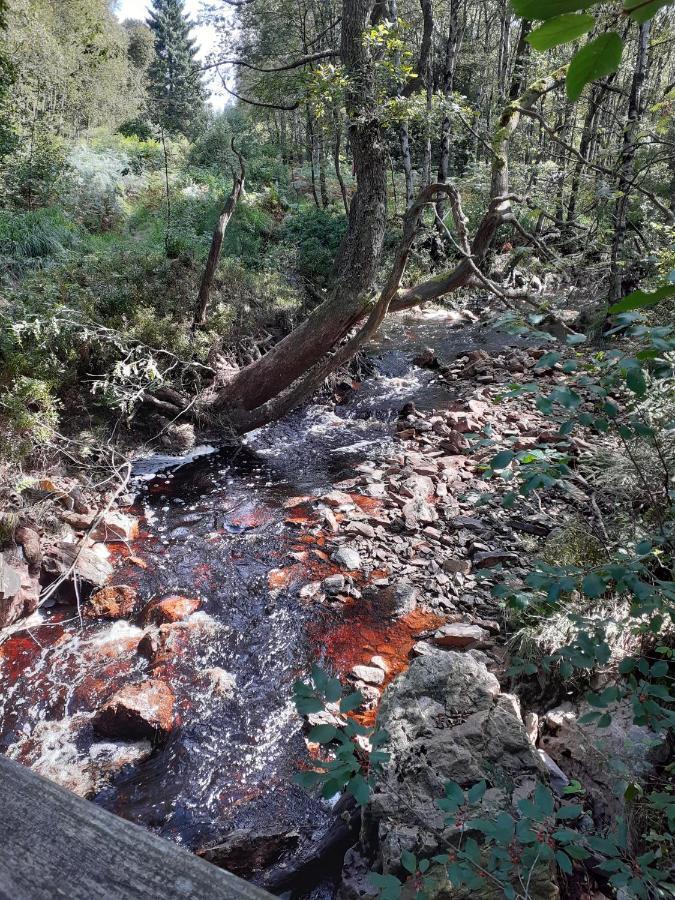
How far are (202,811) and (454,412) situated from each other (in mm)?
6165

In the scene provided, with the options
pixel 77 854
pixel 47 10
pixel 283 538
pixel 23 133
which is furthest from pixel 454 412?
pixel 47 10

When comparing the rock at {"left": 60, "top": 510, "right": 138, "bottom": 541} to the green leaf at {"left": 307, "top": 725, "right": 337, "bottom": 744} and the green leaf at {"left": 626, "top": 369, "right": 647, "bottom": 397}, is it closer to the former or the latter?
the green leaf at {"left": 307, "top": 725, "right": 337, "bottom": 744}

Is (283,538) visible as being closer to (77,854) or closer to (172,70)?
(77,854)

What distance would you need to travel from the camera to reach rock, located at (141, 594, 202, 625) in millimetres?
4281

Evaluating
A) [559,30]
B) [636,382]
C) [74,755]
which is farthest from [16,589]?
[559,30]

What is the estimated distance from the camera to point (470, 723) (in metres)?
2.47

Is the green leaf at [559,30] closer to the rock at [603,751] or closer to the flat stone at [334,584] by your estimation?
the rock at [603,751]

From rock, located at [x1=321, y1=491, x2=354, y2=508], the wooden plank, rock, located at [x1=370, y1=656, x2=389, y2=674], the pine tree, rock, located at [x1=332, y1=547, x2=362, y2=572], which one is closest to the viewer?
the wooden plank

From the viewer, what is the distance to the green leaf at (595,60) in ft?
1.60

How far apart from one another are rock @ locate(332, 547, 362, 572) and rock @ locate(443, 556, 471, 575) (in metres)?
0.78

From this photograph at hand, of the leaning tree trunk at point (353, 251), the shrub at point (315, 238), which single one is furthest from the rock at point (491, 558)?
the shrub at point (315, 238)


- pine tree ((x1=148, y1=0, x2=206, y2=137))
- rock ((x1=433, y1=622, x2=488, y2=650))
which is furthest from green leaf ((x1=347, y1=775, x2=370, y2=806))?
pine tree ((x1=148, y1=0, x2=206, y2=137))

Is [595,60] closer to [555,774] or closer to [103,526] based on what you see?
[555,774]

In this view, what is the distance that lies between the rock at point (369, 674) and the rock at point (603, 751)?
118 centimetres
